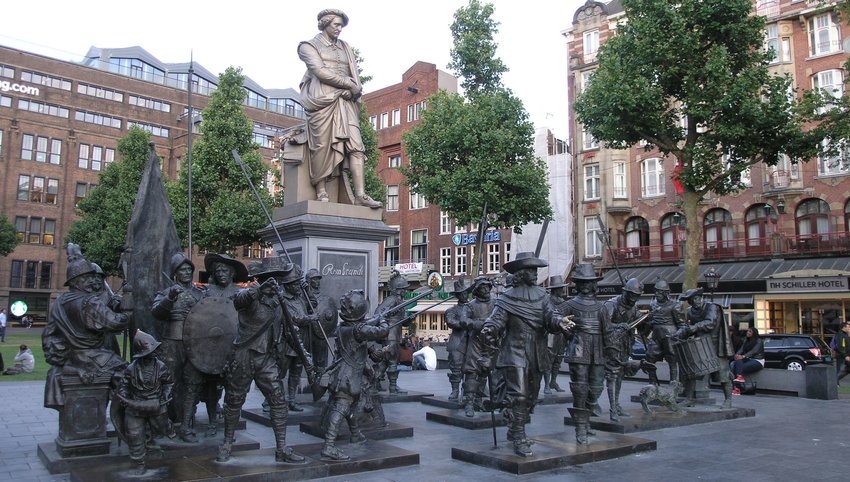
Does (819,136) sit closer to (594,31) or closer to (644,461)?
(644,461)

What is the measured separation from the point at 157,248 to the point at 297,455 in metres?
3.79

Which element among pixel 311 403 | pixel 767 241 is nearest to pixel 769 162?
pixel 767 241

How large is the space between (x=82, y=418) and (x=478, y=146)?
23198mm

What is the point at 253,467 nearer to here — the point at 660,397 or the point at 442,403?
the point at 442,403

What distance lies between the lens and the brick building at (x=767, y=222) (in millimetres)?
30281

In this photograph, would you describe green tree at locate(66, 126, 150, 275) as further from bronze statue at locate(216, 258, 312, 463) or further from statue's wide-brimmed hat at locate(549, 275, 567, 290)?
bronze statue at locate(216, 258, 312, 463)

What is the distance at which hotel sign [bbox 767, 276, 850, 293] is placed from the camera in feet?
92.6

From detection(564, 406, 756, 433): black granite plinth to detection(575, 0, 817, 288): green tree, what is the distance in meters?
10.8

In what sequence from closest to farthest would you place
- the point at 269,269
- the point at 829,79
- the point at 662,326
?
the point at 269,269 < the point at 662,326 < the point at 829,79

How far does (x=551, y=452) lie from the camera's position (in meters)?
7.42

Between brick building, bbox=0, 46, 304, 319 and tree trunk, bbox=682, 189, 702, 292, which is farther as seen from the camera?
brick building, bbox=0, 46, 304, 319

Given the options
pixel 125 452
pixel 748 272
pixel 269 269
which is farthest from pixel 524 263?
pixel 748 272

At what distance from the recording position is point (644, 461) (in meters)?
7.57

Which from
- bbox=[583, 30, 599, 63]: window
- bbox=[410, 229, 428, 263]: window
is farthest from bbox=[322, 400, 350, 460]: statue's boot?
bbox=[410, 229, 428, 263]: window
